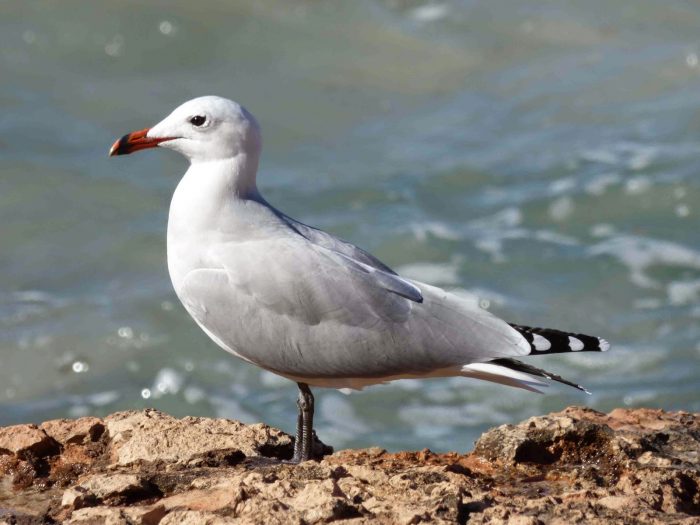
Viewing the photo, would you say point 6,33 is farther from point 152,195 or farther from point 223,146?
point 223,146

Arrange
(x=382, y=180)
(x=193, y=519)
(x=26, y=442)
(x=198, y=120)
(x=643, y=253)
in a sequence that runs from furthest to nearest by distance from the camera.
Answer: (x=382, y=180) → (x=643, y=253) → (x=198, y=120) → (x=26, y=442) → (x=193, y=519)

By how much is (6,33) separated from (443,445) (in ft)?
29.9

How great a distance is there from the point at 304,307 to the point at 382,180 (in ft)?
25.6

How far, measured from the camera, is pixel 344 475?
14.2ft

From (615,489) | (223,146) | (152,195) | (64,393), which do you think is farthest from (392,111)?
(615,489)

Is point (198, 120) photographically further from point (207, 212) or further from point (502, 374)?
point (502, 374)

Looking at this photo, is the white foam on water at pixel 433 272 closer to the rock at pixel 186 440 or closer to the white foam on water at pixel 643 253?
the white foam on water at pixel 643 253

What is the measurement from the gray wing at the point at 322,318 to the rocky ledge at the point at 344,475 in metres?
0.37

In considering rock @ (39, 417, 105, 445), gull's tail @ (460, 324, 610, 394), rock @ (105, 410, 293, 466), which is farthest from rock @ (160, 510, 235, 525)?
gull's tail @ (460, 324, 610, 394)

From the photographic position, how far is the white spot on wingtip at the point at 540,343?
5258 millimetres

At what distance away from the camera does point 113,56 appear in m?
14.8

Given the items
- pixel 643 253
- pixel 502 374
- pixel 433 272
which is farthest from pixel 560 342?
pixel 643 253

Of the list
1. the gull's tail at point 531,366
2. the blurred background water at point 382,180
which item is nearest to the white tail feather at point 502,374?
the gull's tail at point 531,366

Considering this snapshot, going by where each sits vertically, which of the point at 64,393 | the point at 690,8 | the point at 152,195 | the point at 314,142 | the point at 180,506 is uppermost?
the point at 690,8
